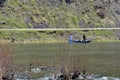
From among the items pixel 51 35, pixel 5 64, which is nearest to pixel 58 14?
pixel 51 35

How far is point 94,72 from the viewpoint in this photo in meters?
41.3

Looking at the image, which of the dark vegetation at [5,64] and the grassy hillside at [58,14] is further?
the grassy hillside at [58,14]

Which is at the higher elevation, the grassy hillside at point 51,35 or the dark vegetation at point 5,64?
the dark vegetation at point 5,64

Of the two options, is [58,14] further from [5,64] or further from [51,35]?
[5,64]

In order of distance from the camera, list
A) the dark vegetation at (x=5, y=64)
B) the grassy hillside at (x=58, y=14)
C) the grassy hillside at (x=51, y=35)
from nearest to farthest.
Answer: the dark vegetation at (x=5, y=64) < the grassy hillside at (x=51, y=35) < the grassy hillside at (x=58, y=14)

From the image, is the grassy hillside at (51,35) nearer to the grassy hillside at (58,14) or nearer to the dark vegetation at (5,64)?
the grassy hillside at (58,14)

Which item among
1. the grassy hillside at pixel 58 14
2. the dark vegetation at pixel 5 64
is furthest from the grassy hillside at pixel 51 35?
the dark vegetation at pixel 5 64

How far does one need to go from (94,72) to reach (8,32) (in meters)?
71.1

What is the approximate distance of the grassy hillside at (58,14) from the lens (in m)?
126

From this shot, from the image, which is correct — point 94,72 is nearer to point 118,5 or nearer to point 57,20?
point 57,20

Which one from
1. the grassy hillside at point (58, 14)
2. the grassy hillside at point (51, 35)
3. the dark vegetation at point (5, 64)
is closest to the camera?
the dark vegetation at point (5, 64)

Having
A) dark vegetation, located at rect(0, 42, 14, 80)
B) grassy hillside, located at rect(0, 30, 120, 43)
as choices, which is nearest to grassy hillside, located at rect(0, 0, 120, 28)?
grassy hillside, located at rect(0, 30, 120, 43)

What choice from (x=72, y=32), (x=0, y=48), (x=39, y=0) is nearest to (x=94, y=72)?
(x=0, y=48)

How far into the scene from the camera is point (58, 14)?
5344 inches
